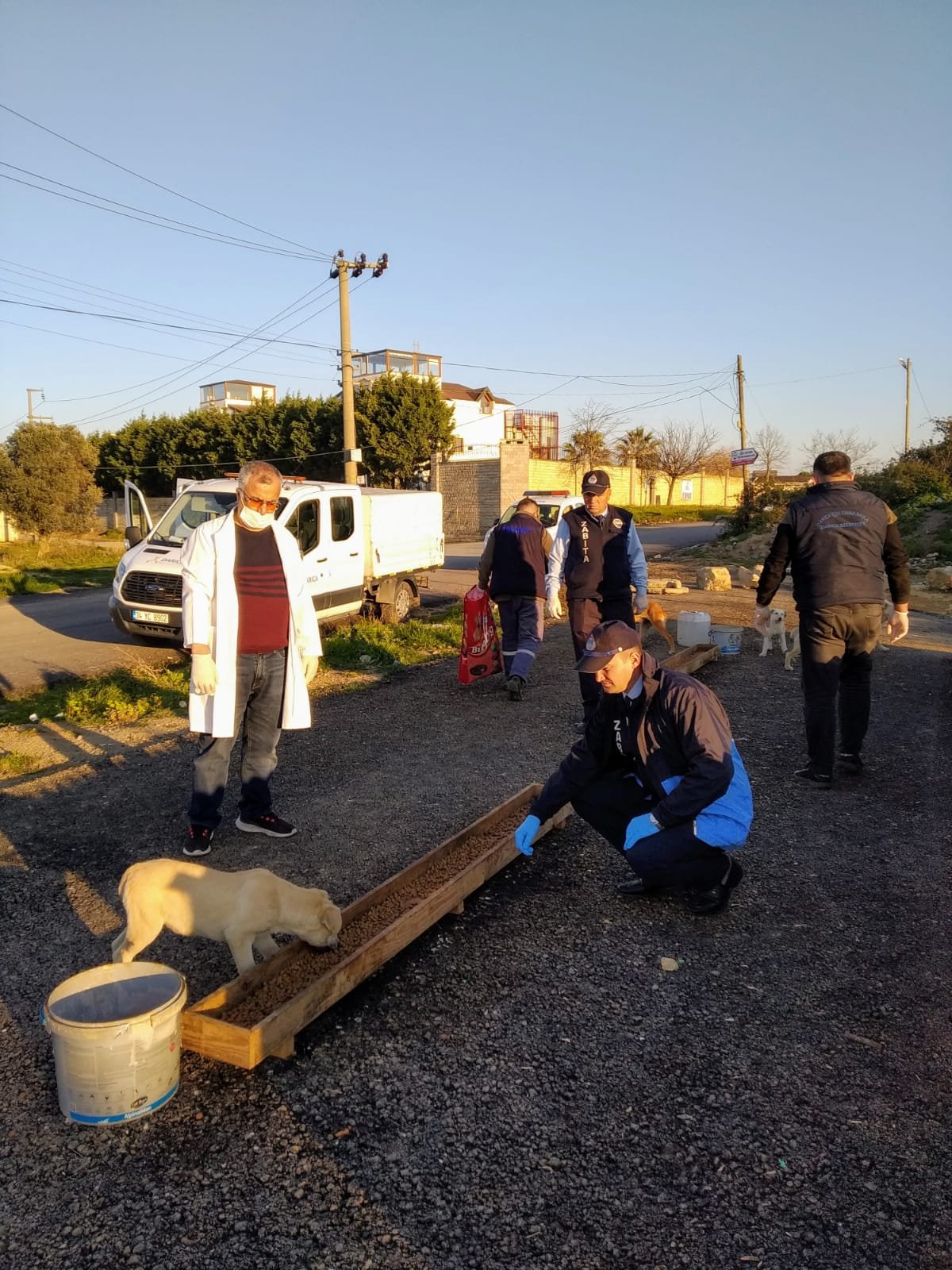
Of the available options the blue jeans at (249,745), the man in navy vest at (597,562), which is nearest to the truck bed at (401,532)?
the man in navy vest at (597,562)

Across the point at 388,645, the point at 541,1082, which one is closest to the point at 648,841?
the point at 541,1082

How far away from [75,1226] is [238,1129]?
50 centimetres

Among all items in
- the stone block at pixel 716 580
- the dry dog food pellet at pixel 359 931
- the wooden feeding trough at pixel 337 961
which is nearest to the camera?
the wooden feeding trough at pixel 337 961

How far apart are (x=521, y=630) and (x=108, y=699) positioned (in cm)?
409

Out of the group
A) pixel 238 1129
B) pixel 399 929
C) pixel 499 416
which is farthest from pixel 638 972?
pixel 499 416

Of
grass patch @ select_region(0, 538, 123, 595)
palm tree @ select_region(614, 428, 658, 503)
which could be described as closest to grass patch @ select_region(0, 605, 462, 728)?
grass patch @ select_region(0, 538, 123, 595)

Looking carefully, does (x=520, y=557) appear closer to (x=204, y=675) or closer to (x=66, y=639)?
(x=204, y=675)

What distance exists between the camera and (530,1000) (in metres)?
3.34

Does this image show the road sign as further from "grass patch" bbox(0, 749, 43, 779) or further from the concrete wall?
"grass patch" bbox(0, 749, 43, 779)

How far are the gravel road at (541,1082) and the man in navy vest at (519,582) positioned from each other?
3.26 m

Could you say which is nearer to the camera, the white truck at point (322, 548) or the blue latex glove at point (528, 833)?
the blue latex glove at point (528, 833)

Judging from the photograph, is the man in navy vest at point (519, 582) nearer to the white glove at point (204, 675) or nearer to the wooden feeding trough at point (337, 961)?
the wooden feeding trough at point (337, 961)

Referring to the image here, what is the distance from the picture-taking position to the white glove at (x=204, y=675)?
4344 mm

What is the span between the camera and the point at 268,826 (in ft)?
16.1
